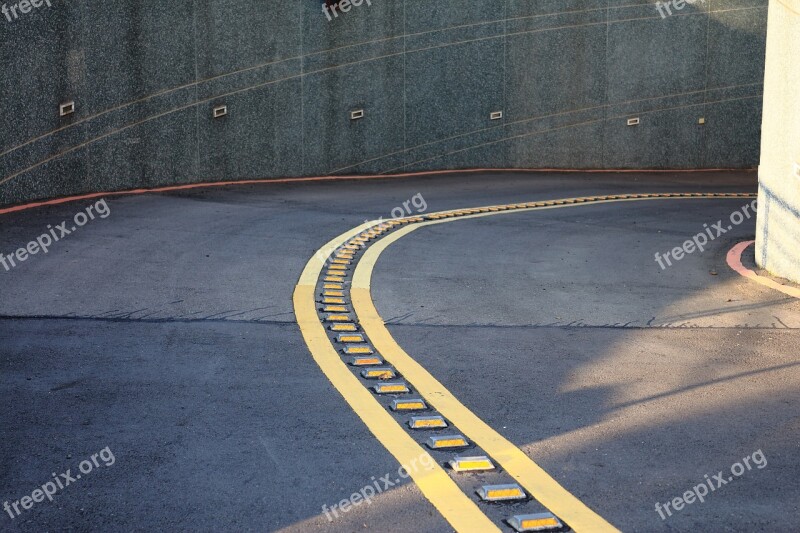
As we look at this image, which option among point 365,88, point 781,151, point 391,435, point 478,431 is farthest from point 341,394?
point 365,88

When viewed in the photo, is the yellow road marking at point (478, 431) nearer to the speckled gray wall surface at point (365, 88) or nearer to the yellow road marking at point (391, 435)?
the yellow road marking at point (391, 435)

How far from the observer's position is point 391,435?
5.19m

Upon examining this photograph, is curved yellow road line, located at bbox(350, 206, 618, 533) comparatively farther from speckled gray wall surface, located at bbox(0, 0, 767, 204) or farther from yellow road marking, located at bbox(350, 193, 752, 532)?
speckled gray wall surface, located at bbox(0, 0, 767, 204)

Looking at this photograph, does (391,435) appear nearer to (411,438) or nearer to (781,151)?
(411,438)

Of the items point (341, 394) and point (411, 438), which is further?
point (341, 394)

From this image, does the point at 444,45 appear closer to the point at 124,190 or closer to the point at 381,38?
the point at 381,38

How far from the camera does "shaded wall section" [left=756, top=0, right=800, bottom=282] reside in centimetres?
941

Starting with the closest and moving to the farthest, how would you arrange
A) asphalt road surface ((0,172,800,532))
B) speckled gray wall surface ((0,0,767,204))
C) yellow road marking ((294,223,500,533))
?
yellow road marking ((294,223,500,533))
asphalt road surface ((0,172,800,532))
speckled gray wall surface ((0,0,767,204))

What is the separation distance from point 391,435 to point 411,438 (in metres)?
0.11

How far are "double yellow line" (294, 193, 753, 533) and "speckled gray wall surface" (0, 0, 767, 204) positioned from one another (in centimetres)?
590

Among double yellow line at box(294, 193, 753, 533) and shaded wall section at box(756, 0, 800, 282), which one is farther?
shaded wall section at box(756, 0, 800, 282)

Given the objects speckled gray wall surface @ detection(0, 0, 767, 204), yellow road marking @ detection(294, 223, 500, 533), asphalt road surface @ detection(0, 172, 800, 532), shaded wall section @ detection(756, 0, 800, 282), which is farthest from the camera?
speckled gray wall surface @ detection(0, 0, 767, 204)

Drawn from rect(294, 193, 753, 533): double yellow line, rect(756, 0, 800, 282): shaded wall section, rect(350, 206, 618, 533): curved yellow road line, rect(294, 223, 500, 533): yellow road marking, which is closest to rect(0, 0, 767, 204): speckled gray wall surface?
rect(294, 193, 753, 533): double yellow line

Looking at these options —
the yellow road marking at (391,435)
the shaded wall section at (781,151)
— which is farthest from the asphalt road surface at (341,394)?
the shaded wall section at (781,151)
